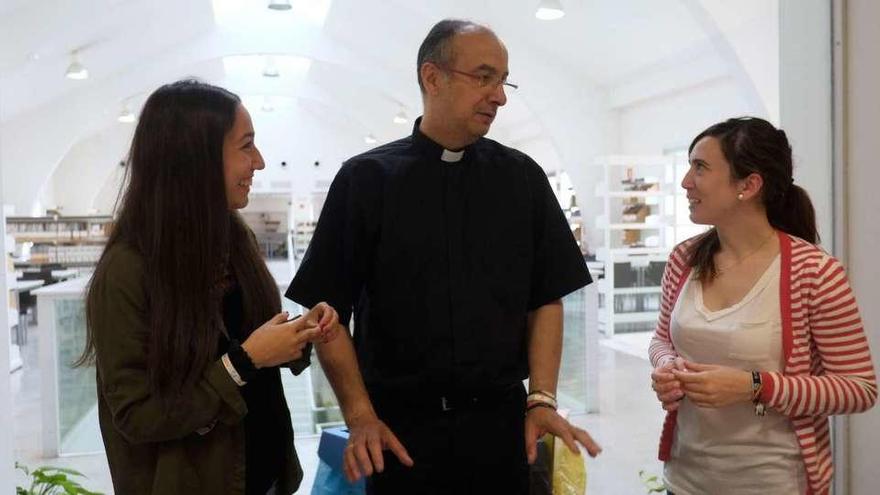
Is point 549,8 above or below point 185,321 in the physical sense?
above

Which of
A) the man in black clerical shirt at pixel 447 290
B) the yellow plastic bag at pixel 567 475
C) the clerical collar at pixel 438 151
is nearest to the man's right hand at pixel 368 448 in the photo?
the man in black clerical shirt at pixel 447 290

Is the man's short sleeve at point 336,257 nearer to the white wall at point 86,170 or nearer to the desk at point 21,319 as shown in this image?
the desk at point 21,319

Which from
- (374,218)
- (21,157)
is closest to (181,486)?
(374,218)

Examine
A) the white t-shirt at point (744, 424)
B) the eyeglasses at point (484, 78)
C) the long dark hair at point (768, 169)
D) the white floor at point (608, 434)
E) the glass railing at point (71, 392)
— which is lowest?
the white floor at point (608, 434)

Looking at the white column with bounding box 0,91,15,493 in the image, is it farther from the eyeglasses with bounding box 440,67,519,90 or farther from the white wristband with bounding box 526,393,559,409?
the white wristband with bounding box 526,393,559,409

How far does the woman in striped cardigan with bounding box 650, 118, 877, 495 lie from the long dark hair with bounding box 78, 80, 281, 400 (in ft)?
3.37

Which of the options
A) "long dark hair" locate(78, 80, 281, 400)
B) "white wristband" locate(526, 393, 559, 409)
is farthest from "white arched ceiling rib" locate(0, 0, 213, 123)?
"white wristband" locate(526, 393, 559, 409)

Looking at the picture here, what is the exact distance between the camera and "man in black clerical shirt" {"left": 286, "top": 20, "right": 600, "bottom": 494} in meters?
1.63

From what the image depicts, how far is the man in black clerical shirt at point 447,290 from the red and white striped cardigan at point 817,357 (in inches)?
19.0

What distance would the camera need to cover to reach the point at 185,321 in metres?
1.42

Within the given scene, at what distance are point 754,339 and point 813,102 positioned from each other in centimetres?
120

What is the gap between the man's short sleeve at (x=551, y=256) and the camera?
5.65 ft

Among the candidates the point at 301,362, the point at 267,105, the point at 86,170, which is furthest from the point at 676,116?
the point at 86,170

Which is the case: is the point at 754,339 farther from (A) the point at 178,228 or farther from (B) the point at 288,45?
(B) the point at 288,45
